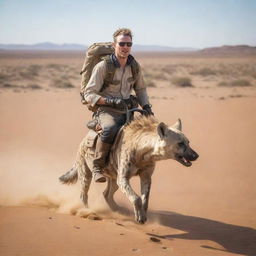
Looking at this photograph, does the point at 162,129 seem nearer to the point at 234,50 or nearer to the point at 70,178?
the point at 70,178

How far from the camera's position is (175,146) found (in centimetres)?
606

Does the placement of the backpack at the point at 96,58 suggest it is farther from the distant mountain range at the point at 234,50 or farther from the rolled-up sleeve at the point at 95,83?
the distant mountain range at the point at 234,50

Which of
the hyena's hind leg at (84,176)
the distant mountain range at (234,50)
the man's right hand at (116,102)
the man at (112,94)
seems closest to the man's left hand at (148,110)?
the man at (112,94)

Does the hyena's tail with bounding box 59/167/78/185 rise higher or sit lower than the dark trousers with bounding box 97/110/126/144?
lower

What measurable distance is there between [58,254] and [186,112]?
15.4 m

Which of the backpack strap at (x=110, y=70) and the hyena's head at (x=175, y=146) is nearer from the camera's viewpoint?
the hyena's head at (x=175, y=146)

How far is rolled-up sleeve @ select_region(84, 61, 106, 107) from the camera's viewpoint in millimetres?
6777

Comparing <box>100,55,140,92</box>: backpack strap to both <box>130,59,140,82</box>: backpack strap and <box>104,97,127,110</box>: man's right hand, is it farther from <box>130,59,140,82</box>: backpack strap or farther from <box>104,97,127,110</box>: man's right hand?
<box>104,97,127,110</box>: man's right hand

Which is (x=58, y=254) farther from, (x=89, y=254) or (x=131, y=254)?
(x=131, y=254)

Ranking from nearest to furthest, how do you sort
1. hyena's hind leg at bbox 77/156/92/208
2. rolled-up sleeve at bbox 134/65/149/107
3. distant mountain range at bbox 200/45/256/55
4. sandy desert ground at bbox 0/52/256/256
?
sandy desert ground at bbox 0/52/256/256 < rolled-up sleeve at bbox 134/65/149/107 < hyena's hind leg at bbox 77/156/92/208 < distant mountain range at bbox 200/45/256/55

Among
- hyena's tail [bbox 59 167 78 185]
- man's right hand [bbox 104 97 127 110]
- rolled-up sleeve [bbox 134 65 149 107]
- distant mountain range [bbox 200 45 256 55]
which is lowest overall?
hyena's tail [bbox 59 167 78 185]

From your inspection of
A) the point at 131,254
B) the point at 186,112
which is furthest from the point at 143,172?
the point at 186,112

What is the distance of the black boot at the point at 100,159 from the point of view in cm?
687

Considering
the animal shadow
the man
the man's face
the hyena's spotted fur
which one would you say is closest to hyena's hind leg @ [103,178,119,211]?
the hyena's spotted fur
